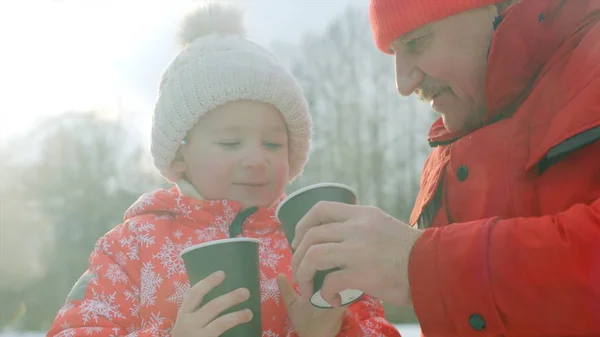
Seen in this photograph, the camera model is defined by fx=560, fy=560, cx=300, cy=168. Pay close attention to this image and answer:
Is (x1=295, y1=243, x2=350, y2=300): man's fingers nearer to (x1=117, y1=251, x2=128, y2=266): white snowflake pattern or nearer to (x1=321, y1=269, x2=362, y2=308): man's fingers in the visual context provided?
(x1=321, y1=269, x2=362, y2=308): man's fingers

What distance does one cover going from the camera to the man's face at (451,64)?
171 cm

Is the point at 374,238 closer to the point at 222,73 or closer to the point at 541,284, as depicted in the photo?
the point at 541,284

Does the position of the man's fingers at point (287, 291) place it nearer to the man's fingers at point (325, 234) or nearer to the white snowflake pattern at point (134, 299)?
the white snowflake pattern at point (134, 299)

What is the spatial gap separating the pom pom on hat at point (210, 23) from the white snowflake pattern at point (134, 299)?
1210 mm

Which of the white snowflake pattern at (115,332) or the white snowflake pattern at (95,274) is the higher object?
the white snowflake pattern at (95,274)

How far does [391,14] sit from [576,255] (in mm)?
1028

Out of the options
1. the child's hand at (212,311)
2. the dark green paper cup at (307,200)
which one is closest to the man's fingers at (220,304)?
the child's hand at (212,311)

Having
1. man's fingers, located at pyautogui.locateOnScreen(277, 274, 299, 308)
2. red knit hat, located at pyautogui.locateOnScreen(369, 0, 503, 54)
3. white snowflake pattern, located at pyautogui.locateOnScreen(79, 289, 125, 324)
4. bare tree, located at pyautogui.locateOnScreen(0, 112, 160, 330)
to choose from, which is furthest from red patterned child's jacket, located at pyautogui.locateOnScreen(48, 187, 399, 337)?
bare tree, located at pyautogui.locateOnScreen(0, 112, 160, 330)

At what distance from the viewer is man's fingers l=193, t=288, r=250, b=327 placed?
1.50 m

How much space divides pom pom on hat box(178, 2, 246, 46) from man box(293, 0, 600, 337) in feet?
3.48

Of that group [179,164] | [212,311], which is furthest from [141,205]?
[212,311]

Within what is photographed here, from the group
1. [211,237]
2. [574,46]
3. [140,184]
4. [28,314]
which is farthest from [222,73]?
[140,184]

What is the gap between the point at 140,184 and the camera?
412 inches

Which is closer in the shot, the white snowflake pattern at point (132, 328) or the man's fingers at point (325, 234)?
the man's fingers at point (325, 234)
